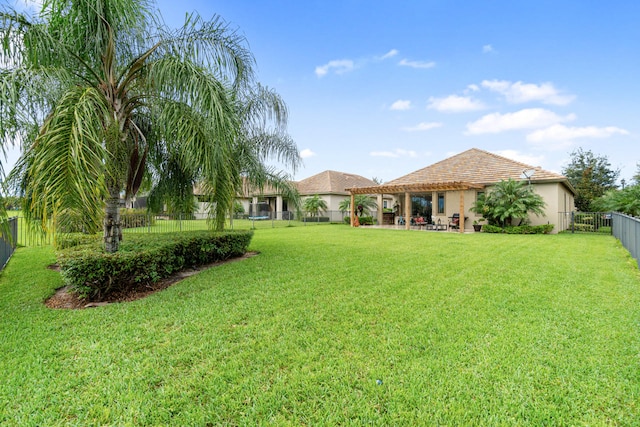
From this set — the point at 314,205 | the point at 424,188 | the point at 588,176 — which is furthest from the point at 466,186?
the point at 588,176

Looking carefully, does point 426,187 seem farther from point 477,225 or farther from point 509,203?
point 509,203

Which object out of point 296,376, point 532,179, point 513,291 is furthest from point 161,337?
point 532,179

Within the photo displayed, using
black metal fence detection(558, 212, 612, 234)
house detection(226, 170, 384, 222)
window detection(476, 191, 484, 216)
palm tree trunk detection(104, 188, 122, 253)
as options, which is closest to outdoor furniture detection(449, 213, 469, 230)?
window detection(476, 191, 484, 216)

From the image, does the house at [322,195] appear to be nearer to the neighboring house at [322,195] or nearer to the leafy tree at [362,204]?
the neighboring house at [322,195]

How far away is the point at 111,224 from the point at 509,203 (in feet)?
55.6

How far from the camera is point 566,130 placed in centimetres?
2942

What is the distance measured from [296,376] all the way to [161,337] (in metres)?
1.85

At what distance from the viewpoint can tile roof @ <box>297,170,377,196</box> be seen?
2933cm

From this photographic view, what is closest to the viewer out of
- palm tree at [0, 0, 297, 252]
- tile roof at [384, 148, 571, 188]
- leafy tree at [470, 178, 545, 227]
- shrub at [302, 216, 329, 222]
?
palm tree at [0, 0, 297, 252]

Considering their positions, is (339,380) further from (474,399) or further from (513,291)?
(513,291)

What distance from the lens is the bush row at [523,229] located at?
1522 cm

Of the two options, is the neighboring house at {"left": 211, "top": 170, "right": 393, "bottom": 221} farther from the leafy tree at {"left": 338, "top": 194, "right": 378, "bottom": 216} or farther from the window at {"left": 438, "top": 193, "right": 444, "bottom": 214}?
the window at {"left": 438, "top": 193, "right": 444, "bottom": 214}

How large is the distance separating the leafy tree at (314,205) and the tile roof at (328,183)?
1.63 m

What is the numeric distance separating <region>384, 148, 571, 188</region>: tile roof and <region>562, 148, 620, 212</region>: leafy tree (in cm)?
1573
